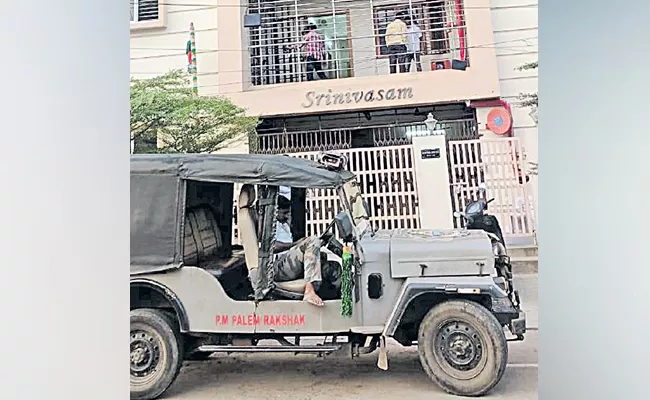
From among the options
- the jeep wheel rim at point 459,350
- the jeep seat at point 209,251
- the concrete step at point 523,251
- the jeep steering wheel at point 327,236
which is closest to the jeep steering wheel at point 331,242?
the jeep steering wheel at point 327,236

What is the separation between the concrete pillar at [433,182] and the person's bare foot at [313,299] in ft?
1.88

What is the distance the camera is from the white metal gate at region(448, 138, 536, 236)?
2.16m

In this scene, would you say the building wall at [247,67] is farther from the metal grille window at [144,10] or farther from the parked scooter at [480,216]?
the parked scooter at [480,216]

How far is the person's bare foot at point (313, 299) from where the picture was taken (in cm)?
208

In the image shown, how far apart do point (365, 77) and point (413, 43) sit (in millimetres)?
284

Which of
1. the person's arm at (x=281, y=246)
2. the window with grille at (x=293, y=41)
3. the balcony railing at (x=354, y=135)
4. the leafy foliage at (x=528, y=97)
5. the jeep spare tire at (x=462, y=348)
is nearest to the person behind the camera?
the jeep spare tire at (x=462, y=348)

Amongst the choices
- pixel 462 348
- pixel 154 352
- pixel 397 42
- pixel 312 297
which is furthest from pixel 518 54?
pixel 154 352

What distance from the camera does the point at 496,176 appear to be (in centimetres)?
225

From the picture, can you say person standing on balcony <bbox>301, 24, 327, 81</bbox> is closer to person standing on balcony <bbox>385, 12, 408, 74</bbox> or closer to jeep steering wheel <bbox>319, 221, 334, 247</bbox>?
person standing on balcony <bbox>385, 12, 408, 74</bbox>

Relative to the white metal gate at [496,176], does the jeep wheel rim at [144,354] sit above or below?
below

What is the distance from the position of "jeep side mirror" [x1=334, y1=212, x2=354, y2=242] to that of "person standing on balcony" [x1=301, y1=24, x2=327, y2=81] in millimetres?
729
